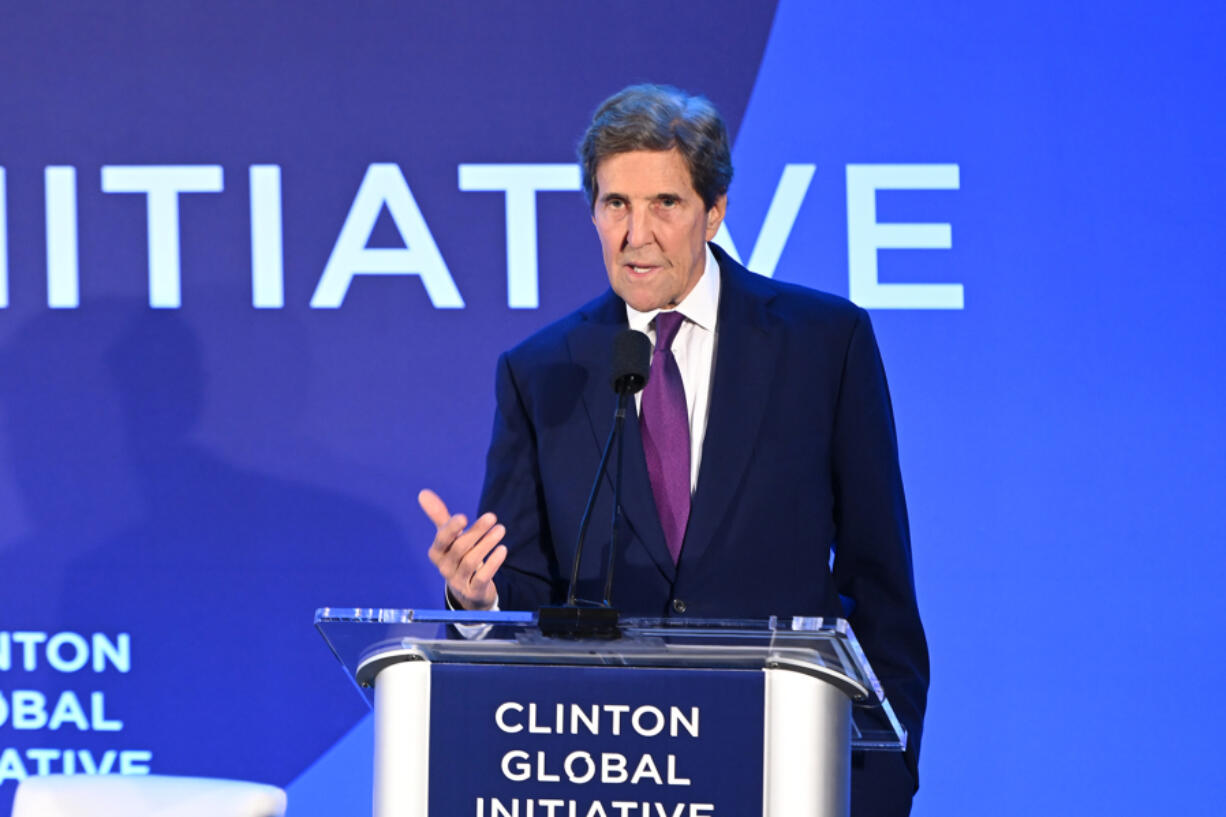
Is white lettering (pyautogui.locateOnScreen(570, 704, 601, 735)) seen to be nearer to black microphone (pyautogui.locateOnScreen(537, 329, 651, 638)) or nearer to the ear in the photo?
black microphone (pyautogui.locateOnScreen(537, 329, 651, 638))

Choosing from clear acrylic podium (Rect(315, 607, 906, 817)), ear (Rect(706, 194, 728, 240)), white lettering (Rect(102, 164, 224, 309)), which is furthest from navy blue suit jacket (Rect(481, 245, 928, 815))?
white lettering (Rect(102, 164, 224, 309))

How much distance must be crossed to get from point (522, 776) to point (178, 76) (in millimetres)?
2542

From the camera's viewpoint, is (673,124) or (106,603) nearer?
(673,124)

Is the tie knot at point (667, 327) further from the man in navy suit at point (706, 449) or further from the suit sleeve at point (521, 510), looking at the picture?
the suit sleeve at point (521, 510)

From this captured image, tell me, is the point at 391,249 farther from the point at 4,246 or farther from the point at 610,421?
the point at 610,421

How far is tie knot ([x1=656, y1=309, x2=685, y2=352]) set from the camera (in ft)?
7.08

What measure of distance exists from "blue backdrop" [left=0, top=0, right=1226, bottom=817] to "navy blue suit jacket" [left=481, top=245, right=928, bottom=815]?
1.22 metres

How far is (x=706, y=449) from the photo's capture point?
2045mm

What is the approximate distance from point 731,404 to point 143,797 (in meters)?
1.28

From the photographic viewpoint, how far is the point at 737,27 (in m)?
3.32

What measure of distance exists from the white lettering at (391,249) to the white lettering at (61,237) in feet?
2.14

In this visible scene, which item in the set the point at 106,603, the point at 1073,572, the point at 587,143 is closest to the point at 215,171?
the point at 106,603

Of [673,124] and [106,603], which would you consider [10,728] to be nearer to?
[106,603]

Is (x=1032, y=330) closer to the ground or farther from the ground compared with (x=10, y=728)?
farther from the ground
